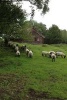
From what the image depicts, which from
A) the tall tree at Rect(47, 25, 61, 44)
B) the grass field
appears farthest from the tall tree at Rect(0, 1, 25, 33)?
the tall tree at Rect(47, 25, 61, 44)

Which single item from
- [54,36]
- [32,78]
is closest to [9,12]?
[32,78]

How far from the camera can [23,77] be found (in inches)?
1082

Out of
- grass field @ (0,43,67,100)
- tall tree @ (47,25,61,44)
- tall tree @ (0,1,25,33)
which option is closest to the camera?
grass field @ (0,43,67,100)

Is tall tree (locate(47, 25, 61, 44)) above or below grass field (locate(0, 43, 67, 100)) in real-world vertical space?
above

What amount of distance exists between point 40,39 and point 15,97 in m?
68.8

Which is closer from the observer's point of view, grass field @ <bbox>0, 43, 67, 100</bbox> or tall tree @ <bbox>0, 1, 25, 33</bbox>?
grass field @ <bbox>0, 43, 67, 100</bbox>

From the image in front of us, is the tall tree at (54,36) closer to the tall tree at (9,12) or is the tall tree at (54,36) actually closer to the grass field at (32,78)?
the grass field at (32,78)

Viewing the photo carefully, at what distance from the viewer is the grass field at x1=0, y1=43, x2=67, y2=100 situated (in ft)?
72.0

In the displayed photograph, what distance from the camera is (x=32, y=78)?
2712 cm

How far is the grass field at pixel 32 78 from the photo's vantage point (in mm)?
21959

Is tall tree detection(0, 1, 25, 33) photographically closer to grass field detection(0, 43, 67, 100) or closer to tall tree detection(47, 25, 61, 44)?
grass field detection(0, 43, 67, 100)

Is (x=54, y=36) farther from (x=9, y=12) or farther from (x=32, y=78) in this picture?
(x=32, y=78)

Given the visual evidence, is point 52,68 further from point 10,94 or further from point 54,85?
point 10,94

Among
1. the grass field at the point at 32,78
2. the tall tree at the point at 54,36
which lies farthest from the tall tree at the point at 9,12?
the tall tree at the point at 54,36
